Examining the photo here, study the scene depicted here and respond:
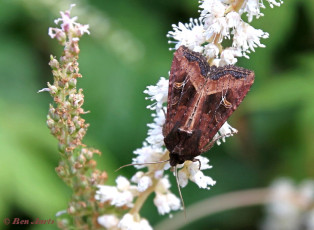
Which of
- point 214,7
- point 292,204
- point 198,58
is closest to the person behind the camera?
point 214,7

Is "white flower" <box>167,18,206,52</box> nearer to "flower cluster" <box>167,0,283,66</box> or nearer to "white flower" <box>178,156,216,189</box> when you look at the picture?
"flower cluster" <box>167,0,283,66</box>

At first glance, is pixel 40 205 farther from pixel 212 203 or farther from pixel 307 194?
pixel 307 194

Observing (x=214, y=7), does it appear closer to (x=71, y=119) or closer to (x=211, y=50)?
(x=211, y=50)

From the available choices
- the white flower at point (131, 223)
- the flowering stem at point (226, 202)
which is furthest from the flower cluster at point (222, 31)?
the flowering stem at point (226, 202)

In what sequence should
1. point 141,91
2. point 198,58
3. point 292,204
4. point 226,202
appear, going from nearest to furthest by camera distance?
1. point 198,58
2. point 226,202
3. point 292,204
4. point 141,91

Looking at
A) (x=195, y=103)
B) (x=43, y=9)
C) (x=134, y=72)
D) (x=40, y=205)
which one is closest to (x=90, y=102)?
(x=134, y=72)

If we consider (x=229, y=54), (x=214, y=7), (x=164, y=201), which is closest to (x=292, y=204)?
(x=164, y=201)

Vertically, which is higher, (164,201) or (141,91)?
(141,91)

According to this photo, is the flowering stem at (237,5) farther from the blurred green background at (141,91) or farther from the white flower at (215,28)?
the blurred green background at (141,91)
